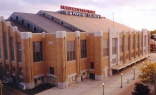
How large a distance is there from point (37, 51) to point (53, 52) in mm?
3843

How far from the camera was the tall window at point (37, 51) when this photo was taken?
43.4 meters

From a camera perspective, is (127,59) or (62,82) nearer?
(62,82)

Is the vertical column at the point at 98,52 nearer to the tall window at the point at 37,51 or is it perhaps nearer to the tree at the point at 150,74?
the tree at the point at 150,74

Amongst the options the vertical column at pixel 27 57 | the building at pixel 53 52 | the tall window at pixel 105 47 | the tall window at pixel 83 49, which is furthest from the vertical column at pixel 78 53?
the vertical column at pixel 27 57

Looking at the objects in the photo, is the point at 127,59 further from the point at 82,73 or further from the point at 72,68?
the point at 72,68

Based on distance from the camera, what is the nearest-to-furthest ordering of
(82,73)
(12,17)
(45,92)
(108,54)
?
(45,92), (82,73), (108,54), (12,17)

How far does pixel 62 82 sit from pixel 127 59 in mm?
33254

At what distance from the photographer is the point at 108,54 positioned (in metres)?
53.4

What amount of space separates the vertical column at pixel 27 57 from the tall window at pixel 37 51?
63.2 inches

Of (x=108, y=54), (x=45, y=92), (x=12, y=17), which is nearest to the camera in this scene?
(x=45, y=92)

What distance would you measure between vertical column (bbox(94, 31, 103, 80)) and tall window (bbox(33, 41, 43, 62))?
1441 centimetres

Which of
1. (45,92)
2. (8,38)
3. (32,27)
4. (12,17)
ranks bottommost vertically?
(45,92)

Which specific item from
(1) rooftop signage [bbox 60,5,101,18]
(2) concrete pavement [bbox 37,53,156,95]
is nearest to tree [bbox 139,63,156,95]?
(2) concrete pavement [bbox 37,53,156,95]

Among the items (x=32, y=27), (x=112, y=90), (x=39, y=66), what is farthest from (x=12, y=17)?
(x=112, y=90)
